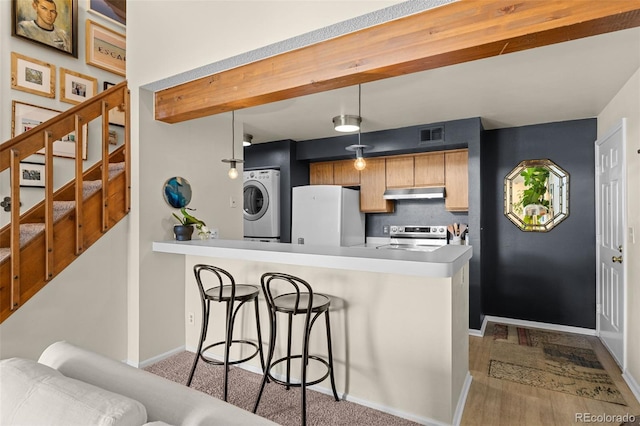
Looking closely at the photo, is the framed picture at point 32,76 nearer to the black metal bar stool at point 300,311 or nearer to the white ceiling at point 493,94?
the white ceiling at point 493,94

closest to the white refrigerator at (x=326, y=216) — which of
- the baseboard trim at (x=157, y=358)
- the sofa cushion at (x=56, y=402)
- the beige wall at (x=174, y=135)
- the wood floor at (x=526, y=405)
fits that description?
the beige wall at (x=174, y=135)

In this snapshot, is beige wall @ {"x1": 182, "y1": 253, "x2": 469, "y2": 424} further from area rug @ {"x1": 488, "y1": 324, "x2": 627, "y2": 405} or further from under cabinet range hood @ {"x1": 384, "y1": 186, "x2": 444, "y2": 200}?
under cabinet range hood @ {"x1": 384, "y1": 186, "x2": 444, "y2": 200}

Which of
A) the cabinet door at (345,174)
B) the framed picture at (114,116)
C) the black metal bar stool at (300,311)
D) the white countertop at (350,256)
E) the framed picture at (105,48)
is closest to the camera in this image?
the white countertop at (350,256)

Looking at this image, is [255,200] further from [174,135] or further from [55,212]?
[55,212]

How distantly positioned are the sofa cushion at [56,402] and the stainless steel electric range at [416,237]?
12.3 ft

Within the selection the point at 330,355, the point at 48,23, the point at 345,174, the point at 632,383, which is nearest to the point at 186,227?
the point at 330,355

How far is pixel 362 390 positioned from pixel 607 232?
282 centimetres

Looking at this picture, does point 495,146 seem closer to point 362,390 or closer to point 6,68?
point 362,390

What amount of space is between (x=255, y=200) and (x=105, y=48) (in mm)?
2468

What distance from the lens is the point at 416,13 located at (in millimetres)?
1774

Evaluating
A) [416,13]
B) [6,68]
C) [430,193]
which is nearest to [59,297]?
[6,68]

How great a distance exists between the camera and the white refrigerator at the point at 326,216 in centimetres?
446

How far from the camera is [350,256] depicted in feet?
6.84

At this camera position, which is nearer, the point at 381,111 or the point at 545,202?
the point at 381,111
